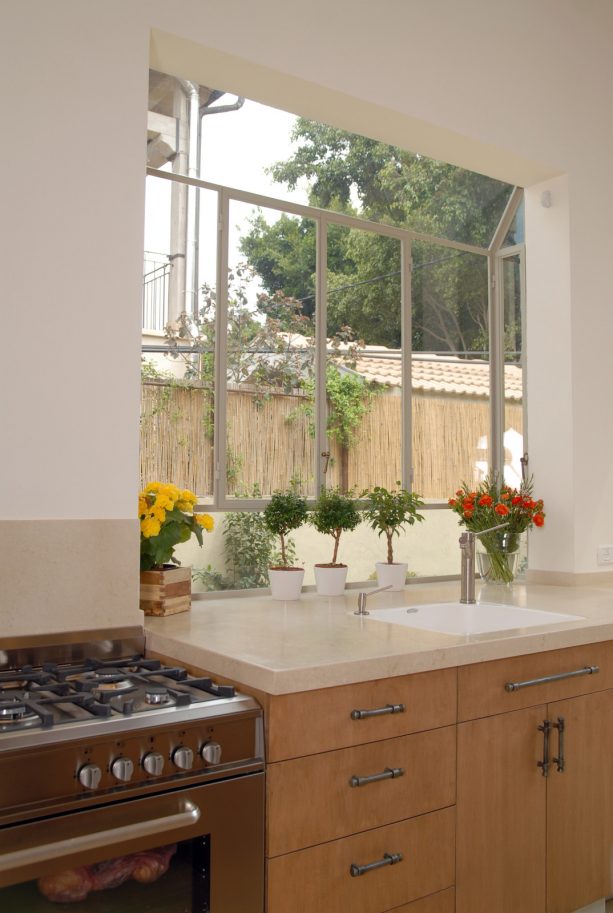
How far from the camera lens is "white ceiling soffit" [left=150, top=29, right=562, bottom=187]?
236 centimetres

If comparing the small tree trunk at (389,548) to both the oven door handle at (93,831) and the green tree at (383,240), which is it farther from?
the oven door handle at (93,831)

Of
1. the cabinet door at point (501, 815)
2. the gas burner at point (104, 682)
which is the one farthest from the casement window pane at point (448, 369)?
the gas burner at point (104, 682)

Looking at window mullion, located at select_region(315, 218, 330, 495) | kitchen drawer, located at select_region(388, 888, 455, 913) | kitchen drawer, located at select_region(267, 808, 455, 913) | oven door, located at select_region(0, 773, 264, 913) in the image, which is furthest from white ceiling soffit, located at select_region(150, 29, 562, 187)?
kitchen drawer, located at select_region(388, 888, 455, 913)

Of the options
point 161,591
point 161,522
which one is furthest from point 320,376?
point 161,591

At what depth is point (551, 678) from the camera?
2166mm

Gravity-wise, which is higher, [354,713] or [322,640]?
[322,640]

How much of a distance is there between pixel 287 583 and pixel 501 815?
→ 96 centimetres

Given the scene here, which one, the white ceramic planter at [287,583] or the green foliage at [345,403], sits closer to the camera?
the white ceramic planter at [287,583]

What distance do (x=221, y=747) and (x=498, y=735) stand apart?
81cm

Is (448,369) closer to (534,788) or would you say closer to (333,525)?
(333,525)

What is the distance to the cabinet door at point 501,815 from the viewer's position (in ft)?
6.43

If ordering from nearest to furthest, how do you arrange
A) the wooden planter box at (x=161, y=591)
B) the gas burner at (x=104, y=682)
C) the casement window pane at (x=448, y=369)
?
1. the gas burner at (x=104, y=682)
2. the wooden planter box at (x=161, y=591)
3. the casement window pane at (x=448, y=369)

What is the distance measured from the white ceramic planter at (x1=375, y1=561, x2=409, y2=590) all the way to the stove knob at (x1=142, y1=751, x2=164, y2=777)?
156 centimetres

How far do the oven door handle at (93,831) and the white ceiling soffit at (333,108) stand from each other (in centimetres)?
194
